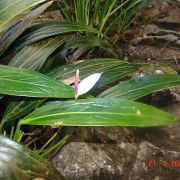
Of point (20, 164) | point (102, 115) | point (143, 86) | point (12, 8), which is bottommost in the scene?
point (20, 164)

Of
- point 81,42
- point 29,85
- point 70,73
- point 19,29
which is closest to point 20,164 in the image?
point 29,85

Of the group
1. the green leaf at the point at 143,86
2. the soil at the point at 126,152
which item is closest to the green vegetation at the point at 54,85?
the green leaf at the point at 143,86

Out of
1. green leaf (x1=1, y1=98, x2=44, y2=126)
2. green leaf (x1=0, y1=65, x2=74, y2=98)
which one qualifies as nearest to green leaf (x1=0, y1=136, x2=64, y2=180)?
green leaf (x1=0, y1=65, x2=74, y2=98)

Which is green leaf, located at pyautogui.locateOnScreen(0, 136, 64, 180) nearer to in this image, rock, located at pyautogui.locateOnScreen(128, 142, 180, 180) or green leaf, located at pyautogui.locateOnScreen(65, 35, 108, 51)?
rock, located at pyautogui.locateOnScreen(128, 142, 180, 180)

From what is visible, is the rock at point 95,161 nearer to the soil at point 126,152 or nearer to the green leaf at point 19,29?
the soil at point 126,152

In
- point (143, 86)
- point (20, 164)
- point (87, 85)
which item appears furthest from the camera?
point (143, 86)

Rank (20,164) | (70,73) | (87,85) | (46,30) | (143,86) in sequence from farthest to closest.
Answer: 1. (46,30)
2. (70,73)
3. (143,86)
4. (87,85)
5. (20,164)

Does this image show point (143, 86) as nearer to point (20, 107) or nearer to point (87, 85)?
point (87, 85)
